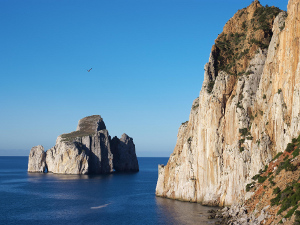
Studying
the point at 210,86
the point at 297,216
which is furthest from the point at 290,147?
the point at 210,86

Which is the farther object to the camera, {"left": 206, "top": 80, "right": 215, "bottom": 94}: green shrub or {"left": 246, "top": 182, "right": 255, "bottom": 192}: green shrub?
{"left": 206, "top": 80, "right": 215, "bottom": 94}: green shrub

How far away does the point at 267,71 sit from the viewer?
240 feet

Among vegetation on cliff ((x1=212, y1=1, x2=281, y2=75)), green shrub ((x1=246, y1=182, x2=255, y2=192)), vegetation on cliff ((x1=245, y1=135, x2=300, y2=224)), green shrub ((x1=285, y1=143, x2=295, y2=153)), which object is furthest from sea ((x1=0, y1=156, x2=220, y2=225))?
vegetation on cliff ((x1=212, y1=1, x2=281, y2=75))

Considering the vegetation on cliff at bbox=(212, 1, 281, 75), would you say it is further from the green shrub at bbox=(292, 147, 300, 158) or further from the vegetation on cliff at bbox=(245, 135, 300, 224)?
the green shrub at bbox=(292, 147, 300, 158)

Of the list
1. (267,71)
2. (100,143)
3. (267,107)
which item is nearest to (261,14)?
(267,71)

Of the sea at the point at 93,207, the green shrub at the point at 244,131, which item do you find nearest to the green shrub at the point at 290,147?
the green shrub at the point at 244,131

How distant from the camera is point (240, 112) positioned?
77.2 m

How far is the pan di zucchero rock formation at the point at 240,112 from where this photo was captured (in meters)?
65.3

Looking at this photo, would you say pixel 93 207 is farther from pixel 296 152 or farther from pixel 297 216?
pixel 297 216

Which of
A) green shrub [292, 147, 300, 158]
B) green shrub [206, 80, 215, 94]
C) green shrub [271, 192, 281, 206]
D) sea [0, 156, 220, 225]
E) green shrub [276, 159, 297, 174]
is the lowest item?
sea [0, 156, 220, 225]

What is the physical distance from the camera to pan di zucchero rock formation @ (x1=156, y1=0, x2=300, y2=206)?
65312 mm

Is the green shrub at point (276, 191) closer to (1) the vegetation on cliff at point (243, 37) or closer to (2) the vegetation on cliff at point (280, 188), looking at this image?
(2) the vegetation on cliff at point (280, 188)

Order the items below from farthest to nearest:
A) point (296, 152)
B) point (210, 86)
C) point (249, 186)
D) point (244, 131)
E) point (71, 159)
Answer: point (71, 159) → point (210, 86) → point (244, 131) → point (249, 186) → point (296, 152)

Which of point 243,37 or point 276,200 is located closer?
point 276,200
